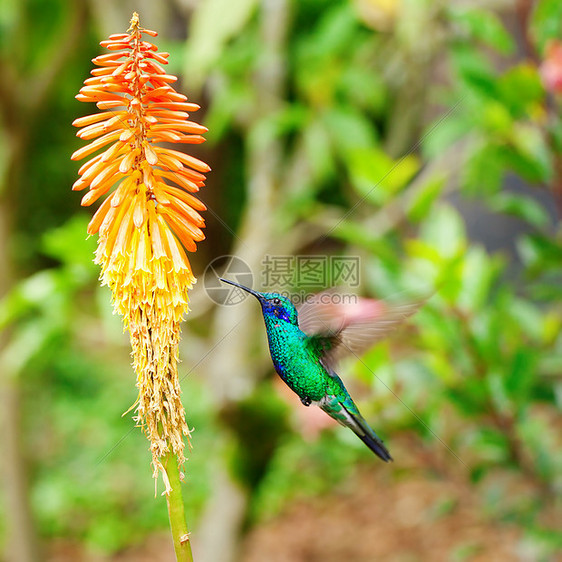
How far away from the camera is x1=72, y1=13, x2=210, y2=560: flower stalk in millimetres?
528

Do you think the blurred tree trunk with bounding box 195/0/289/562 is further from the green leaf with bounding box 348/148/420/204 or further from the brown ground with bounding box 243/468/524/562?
the brown ground with bounding box 243/468/524/562

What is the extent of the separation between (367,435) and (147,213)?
38 cm

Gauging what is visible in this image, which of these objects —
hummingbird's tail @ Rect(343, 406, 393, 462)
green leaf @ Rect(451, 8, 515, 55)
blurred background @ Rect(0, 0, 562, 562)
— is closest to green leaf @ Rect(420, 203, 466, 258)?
blurred background @ Rect(0, 0, 562, 562)

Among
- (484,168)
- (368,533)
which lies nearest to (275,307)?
(484,168)

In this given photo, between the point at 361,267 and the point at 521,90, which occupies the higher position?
the point at 521,90

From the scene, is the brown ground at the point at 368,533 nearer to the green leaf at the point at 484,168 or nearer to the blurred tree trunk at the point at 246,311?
the blurred tree trunk at the point at 246,311

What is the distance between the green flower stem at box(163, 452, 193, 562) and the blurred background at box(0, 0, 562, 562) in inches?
17.2

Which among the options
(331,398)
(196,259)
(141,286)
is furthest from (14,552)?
(141,286)

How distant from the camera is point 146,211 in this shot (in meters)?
0.58

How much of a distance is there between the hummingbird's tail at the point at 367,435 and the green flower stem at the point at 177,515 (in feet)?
0.95

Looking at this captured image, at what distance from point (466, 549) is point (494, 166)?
Answer: 3.98 ft

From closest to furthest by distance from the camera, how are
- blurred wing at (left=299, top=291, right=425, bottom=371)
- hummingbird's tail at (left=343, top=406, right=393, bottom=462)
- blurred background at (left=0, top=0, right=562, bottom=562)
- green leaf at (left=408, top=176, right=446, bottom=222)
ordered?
hummingbird's tail at (left=343, top=406, right=393, bottom=462)
blurred wing at (left=299, top=291, right=425, bottom=371)
green leaf at (left=408, top=176, right=446, bottom=222)
blurred background at (left=0, top=0, right=562, bottom=562)

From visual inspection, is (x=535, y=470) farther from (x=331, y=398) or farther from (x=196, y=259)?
(x=196, y=259)

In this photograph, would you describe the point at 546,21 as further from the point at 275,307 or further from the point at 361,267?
the point at 275,307
